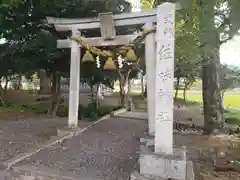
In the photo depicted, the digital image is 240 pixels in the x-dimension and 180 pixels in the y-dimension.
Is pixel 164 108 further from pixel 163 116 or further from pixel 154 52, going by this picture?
pixel 154 52

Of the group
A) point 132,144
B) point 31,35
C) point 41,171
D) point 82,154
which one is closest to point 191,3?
point 132,144

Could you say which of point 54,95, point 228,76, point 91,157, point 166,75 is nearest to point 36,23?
point 54,95

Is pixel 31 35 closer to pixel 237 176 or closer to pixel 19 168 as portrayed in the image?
pixel 19 168

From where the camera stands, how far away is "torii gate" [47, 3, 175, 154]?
3803 millimetres

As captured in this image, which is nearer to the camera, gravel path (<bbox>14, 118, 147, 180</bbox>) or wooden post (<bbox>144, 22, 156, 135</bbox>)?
gravel path (<bbox>14, 118, 147, 180</bbox>)

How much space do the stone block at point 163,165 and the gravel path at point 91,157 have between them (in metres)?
0.44

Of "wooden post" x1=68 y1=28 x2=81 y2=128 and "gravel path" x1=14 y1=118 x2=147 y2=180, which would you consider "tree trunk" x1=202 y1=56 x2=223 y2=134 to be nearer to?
"gravel path" x1=14 y1=118 x2=147 y2=180

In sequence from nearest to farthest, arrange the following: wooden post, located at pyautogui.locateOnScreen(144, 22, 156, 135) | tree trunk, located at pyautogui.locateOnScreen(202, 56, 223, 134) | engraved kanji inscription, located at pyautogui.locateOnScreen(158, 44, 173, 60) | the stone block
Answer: the stone block → engraved kanji inscription, located at pyautogui.locateOnScreen(158, 44, 173, 60) → wooden post, located at pyautogui.locateOnScreen(144, 22, 156, 135) → tree trunk, located at pyautogui.locateOnScreen(202, 56, 223, 134)

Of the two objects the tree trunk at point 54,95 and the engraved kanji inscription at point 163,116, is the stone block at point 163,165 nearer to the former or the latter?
the engraved kanji inscription at point 163,116

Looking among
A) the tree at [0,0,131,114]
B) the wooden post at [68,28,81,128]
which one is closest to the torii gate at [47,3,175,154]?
the wooden post at [68,28,81,128]

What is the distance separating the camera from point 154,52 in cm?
562

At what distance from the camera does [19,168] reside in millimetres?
4055

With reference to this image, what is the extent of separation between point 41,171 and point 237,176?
3483mm

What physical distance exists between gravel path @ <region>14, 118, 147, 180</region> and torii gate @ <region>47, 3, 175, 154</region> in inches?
29.2
